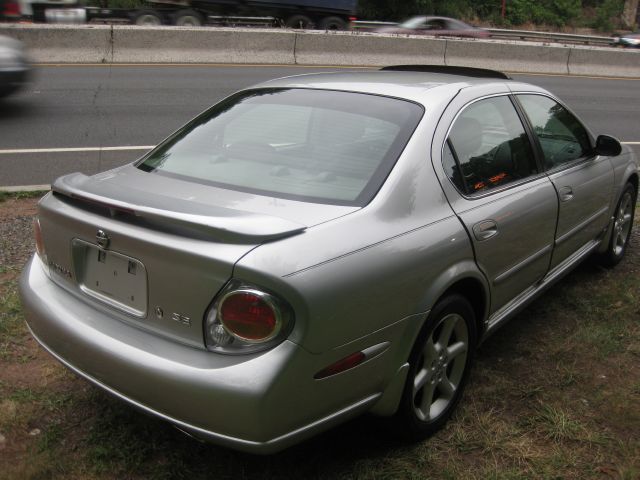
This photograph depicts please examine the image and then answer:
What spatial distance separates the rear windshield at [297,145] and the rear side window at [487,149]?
272mm

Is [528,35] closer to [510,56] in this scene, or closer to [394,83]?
[510,56]

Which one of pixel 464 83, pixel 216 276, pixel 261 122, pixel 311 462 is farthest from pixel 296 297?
pixel 464 83

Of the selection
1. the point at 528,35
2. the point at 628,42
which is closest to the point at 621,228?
the point at 528,35

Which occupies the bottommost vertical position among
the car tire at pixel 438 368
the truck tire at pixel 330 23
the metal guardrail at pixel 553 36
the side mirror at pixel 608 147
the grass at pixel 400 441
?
the grass at pixel 400 441

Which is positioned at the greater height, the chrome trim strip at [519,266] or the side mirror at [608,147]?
the side mirror at [608,147]

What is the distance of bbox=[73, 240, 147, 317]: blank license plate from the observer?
101 inches

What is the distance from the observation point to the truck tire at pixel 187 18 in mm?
21828

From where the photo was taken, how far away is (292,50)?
18.0 metres

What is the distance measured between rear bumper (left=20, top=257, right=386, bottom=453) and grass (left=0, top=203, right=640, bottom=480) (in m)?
0.42

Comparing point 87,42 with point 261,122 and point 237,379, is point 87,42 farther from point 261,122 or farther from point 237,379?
point 237,379

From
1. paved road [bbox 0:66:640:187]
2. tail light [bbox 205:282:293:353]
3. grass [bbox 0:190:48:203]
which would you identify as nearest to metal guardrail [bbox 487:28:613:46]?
paved road [bbox 0:66:640:187]

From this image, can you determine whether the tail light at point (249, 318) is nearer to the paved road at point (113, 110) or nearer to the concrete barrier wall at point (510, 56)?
the paved road at point (113, 110)

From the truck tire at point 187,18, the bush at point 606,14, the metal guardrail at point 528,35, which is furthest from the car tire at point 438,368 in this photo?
the bush at point 606,14

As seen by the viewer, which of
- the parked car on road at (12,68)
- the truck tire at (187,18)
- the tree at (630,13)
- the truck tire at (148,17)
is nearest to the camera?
the parked car on road at (12,68)
